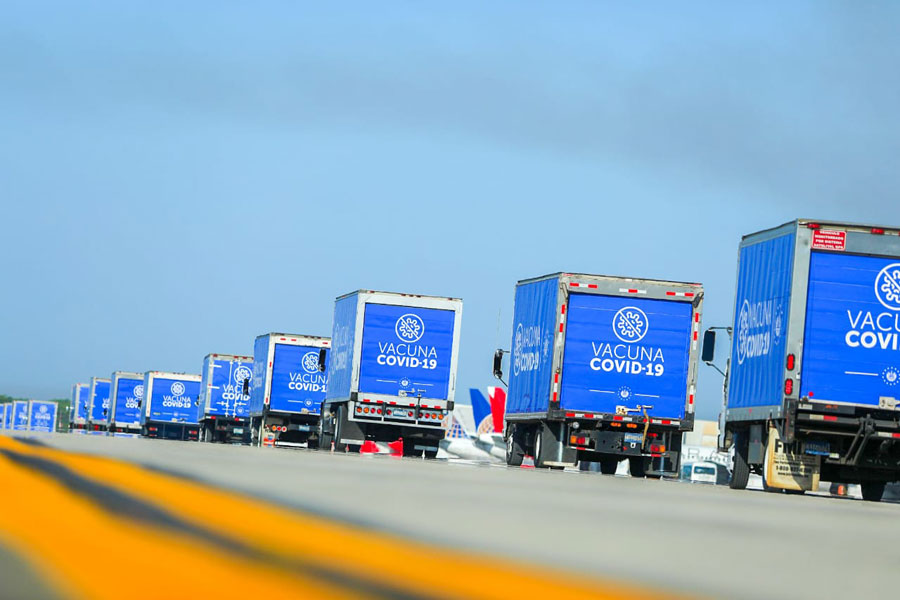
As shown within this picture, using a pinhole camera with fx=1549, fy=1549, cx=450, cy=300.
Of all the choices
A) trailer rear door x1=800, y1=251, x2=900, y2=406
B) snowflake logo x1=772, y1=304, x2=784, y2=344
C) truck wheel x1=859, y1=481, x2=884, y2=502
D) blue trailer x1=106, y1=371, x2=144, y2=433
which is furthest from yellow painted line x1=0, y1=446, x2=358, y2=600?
blue trailer x1=106, y1=371, x2=144, y2=433

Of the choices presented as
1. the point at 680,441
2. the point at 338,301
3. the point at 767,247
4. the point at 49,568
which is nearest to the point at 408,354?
the point at 338,301

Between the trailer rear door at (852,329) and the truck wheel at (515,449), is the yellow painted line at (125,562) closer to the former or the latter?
the trailer rear door at (852,329)

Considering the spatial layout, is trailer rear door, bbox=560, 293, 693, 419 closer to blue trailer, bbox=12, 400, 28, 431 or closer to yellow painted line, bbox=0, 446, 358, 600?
yellow painted line, bbox=0, 446, 358, 600

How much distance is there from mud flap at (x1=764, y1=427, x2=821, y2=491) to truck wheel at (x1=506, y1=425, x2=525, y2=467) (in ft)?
33.8

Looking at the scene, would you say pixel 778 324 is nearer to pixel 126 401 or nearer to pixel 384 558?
pixel 384 558

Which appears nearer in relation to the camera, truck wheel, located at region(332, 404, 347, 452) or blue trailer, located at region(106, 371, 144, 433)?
truck wheel, located at region(332, 404, 347, 452)

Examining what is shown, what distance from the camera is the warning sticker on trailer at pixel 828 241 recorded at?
68.1 ft

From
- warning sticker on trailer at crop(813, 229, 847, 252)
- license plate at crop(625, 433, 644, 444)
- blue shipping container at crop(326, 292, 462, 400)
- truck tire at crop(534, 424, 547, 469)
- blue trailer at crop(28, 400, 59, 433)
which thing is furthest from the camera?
blue trailer at crop(28, 400, 59, 433)

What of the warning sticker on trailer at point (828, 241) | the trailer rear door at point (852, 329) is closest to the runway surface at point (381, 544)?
the trailer rear door at point (852, 329)

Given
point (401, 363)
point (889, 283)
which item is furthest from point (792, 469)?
point (401, 363)

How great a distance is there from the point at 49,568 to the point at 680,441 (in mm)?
24737

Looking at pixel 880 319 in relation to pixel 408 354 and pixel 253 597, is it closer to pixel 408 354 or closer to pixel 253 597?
pixel 408 354

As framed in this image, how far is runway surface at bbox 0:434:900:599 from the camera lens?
12.2 ft

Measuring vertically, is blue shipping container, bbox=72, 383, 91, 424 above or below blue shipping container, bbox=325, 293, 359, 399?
below
